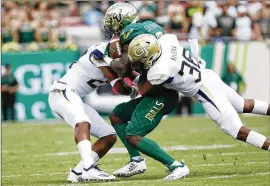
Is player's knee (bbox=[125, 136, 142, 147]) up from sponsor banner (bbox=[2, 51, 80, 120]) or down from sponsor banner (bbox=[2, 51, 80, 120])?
up

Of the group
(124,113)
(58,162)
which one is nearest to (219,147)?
(58,162)

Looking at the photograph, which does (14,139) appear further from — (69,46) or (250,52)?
(250,52)

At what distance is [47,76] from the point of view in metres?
16.4

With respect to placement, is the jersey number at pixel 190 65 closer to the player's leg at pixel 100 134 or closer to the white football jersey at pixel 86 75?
the white football jersey at pixel 86 75

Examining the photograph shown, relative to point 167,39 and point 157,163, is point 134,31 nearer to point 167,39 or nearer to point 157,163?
point 167,39

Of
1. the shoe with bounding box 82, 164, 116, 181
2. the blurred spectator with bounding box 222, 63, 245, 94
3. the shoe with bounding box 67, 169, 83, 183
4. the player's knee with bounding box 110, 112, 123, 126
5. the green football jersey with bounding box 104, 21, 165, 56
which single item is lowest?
the blurred spectator with bounding box 222, 63, 245, 94

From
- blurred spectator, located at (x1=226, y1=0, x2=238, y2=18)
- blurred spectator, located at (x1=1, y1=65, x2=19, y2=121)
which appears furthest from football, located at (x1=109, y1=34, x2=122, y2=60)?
blurred spectator, located at (x1=226, y1=0, x2=238, y2=18)

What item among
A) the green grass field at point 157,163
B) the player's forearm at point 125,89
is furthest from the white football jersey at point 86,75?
the green grass field at point 157,163

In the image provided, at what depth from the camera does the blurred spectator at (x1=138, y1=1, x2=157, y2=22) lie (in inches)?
663

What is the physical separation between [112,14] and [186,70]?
833mm

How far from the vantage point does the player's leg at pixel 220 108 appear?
710 cm

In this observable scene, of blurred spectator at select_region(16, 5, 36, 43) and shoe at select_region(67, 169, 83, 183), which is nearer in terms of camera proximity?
shoe at select_region(67, 169, 83, 183)

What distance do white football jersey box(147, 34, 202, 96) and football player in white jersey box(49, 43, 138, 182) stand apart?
0.88 ft

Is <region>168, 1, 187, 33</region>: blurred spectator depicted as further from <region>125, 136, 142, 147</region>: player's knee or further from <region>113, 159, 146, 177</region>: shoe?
<region>125, 136, 142, 147</region>: player's knee
